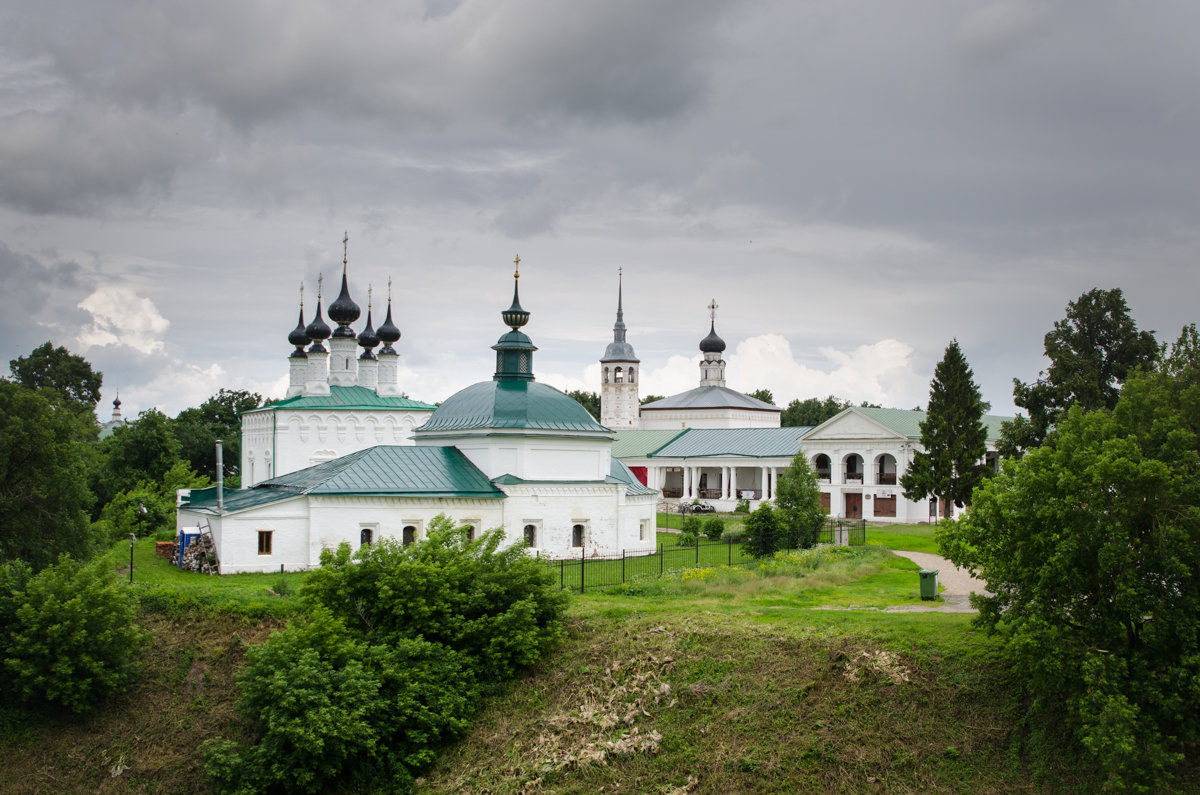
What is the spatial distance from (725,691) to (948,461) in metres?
28.7

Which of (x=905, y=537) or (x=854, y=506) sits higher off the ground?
(x=854, y=506)

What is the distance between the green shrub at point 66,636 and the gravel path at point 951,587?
1608 cm

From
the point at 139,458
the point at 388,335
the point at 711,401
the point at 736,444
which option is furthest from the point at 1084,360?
the point at 139,458

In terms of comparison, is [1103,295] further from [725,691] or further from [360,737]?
[360,737]

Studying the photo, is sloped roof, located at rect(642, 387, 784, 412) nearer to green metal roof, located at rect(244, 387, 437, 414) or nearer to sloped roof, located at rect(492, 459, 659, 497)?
green metal roof, located at rect(244, 387, 437, 414)

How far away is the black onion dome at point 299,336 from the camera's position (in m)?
54.4

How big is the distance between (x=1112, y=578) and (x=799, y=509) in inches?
720

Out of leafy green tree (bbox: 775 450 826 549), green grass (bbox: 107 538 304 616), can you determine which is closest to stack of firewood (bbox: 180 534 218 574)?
green grass (bbox: 107 538 304 616)

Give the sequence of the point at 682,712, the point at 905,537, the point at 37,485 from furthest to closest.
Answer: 1. the point at 905,537
2. the point at 37,485
3. the point at 682,712

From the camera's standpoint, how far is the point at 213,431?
216 feet

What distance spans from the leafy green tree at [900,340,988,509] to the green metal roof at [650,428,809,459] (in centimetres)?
1235

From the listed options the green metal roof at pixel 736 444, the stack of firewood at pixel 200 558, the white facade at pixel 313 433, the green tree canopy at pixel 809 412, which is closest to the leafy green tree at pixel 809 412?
the green tree canopy at pixel 809 412

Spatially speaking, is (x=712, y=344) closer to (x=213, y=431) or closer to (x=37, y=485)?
(x=213, y=431)

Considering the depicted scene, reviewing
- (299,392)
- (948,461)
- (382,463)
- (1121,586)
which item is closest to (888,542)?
(948,461)
